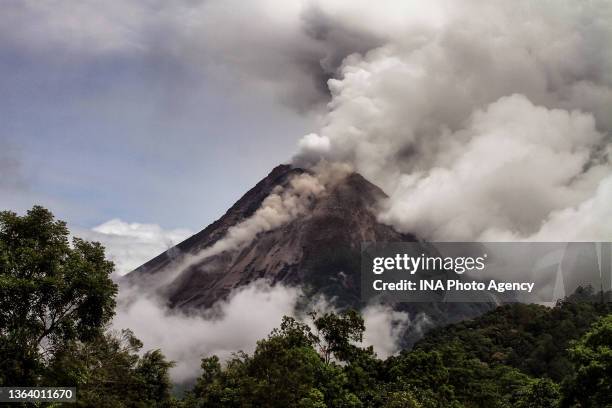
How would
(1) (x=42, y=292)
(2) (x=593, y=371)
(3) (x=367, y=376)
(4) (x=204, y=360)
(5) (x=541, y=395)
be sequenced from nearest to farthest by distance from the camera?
(1) (x=42, y=292)
(2) (x=593, y=371)
(5) (x=541, y=395)
(3) (x=367, y=376)
(4) (x=204, y=360)

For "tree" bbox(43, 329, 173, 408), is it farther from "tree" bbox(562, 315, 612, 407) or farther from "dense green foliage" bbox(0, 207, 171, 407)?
"tree" bbox(562, 315, 612, 407)

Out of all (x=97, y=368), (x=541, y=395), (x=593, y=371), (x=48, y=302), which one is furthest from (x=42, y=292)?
(x=541, y=395)

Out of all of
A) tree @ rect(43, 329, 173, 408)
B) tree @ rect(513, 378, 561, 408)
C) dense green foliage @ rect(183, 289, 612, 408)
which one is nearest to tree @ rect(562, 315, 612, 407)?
dense green foliage @ rect(183, 289, 612, 408)

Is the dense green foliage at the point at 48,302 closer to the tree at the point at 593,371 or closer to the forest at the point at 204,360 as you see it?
the forest at the point at 204,360

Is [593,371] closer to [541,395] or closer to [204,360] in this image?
[541,395]

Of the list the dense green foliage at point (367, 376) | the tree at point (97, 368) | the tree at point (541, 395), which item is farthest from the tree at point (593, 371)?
the tree at point (97, 368)
